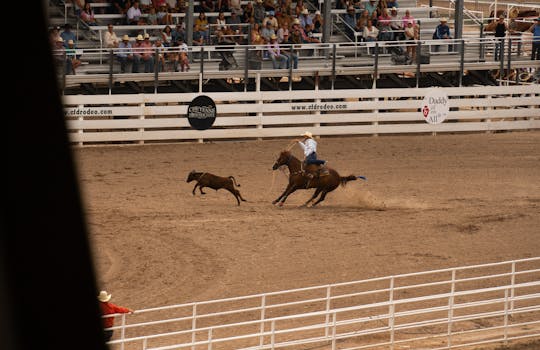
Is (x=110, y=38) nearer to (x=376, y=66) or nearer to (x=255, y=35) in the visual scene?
(x=255, y=35)

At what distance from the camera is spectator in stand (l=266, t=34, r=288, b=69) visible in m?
27.4

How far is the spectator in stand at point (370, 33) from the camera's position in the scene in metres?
28.9

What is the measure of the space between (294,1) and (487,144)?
739 cm

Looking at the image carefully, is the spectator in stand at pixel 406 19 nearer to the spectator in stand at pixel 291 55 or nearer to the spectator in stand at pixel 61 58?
the spectator in stand at pixel 291 55

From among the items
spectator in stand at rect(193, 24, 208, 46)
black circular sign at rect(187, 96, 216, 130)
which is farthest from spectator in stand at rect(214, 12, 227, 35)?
black circular sign at rect(187, 96, 216, 130)

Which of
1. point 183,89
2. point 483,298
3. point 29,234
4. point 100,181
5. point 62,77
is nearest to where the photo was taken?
point 29,234

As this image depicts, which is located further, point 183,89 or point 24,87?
point 183,89

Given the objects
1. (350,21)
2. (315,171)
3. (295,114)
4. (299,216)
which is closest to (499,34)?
(350,21)

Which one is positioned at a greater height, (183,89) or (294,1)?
(294,1)

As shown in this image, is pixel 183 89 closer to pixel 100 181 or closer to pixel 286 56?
pixel 286 56

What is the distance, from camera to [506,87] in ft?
94.3

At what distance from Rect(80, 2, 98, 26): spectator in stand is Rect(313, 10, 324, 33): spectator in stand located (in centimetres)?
608

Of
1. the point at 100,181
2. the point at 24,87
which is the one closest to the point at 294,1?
the point at 100,181

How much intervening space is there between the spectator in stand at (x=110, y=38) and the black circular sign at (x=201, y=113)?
7.88ft
